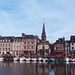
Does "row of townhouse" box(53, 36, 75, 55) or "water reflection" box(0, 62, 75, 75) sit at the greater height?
"row of townhouse" box(53, 36, 75, 55)

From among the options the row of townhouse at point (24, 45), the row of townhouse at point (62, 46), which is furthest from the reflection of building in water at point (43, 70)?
the row of townhouse at point (62, 46)

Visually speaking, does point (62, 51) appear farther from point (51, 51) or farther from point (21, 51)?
point (21, 51)

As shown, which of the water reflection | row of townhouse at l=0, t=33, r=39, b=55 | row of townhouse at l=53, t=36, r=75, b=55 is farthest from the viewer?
row of townhouse at l=0, t=33, r=39, b=55

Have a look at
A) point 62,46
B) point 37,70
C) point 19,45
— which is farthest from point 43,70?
point 19,45

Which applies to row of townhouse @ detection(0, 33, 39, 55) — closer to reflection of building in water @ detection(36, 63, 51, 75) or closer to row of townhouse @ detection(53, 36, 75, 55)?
row of townhouse @ detection(53, 36, 75, 55)

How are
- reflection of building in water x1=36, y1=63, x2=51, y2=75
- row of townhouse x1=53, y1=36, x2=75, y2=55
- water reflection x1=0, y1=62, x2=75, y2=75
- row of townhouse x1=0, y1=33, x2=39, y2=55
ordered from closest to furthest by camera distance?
water reflection x1=0, y1=62, x2=75, y2=75
reflection of building in water x1=36, y1=63, x2=51, y2=75
row of townhouse x1=53, y1=36, x2=75, y2=55
row of townhouse x1=0, y1=33, x2=39, y2=55

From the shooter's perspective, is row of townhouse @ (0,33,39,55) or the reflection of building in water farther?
row of townhouse @ (0,33,39,55)

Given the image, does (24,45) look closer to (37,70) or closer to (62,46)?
(62,46)

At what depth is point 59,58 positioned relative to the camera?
89.0 m

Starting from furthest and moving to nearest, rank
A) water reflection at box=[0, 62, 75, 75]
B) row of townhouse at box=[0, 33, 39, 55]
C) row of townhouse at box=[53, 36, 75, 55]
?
row of townhouse at box=[0, 33, 39, 55], row of townhouse at box=[53, 36, 75, 55], water reflection at box=[0, 62, 75, 75]

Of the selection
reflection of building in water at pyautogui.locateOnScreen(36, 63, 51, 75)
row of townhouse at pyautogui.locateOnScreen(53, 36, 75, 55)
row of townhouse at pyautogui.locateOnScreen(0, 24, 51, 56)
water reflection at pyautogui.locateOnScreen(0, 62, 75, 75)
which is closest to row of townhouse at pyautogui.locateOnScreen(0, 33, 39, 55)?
row of townhouse at pyautogui.locateOnScreen(0, 24, 51, 56)

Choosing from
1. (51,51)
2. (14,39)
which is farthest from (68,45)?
(14,39)

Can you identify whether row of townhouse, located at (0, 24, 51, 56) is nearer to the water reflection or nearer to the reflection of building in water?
the reflection of building in water

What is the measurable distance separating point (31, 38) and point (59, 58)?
25.9m
